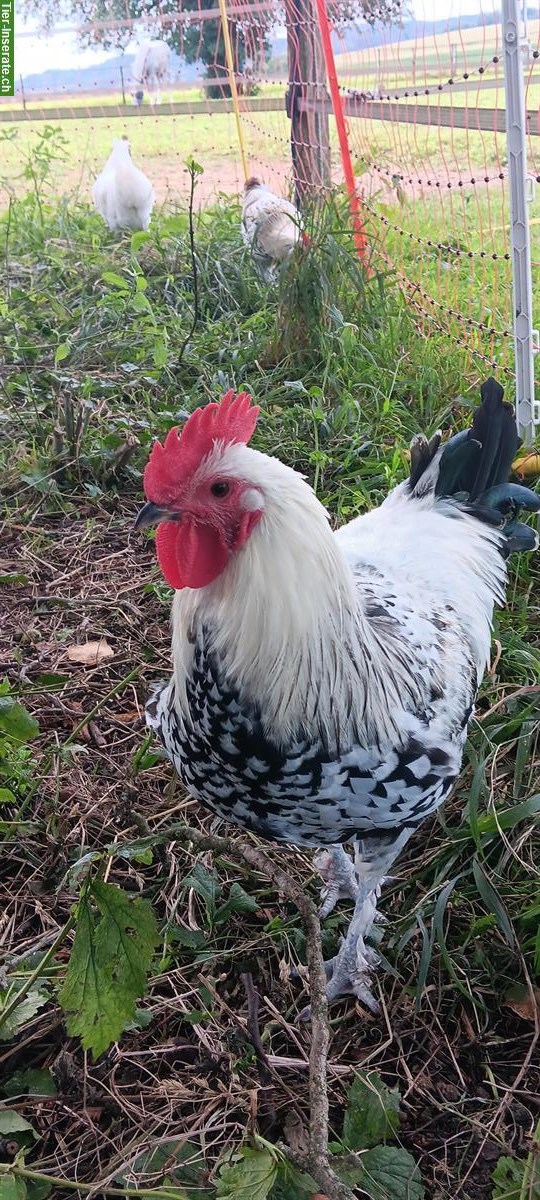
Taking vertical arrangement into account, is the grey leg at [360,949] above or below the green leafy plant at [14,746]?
below

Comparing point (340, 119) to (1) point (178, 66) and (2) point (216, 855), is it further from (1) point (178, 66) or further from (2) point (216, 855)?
(2) point (216, 855)

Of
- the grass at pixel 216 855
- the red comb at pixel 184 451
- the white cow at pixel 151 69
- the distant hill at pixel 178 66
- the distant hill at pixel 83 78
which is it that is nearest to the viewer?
the red comb at pixel 184 451

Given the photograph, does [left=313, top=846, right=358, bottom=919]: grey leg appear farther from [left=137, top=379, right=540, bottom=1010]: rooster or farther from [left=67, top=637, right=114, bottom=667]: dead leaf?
[left=67, top=637, right=114, bottom=667]: dead leaf

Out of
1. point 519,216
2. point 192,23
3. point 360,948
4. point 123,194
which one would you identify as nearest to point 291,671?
point 360,948

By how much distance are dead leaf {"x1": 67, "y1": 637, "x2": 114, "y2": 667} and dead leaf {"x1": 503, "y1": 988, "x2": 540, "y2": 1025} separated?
160 cm

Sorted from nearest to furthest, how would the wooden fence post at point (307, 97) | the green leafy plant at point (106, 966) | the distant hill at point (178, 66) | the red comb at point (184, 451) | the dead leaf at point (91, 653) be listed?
the green leafy plant at point (106, 966) < the red comb at point (184, 451) < the dead leaf at point (91, 653) < the distant hill at point (178, 66) < the wooden fence post at point (307, 97)

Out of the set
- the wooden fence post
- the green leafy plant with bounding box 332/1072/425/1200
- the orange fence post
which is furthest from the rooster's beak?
the wooden fence post

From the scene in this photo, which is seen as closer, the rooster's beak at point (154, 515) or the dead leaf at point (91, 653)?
the rooster's beak at point (154, 515)

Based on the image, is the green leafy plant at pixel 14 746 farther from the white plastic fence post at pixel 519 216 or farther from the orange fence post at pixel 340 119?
the orange fence post at pixel 340 119

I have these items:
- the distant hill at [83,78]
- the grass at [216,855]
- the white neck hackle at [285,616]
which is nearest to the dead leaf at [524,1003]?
the grass at [216,855]

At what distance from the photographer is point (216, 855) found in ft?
7.29

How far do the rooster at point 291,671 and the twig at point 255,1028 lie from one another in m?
0.32

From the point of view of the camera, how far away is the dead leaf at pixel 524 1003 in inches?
73.8

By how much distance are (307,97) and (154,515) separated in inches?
192
